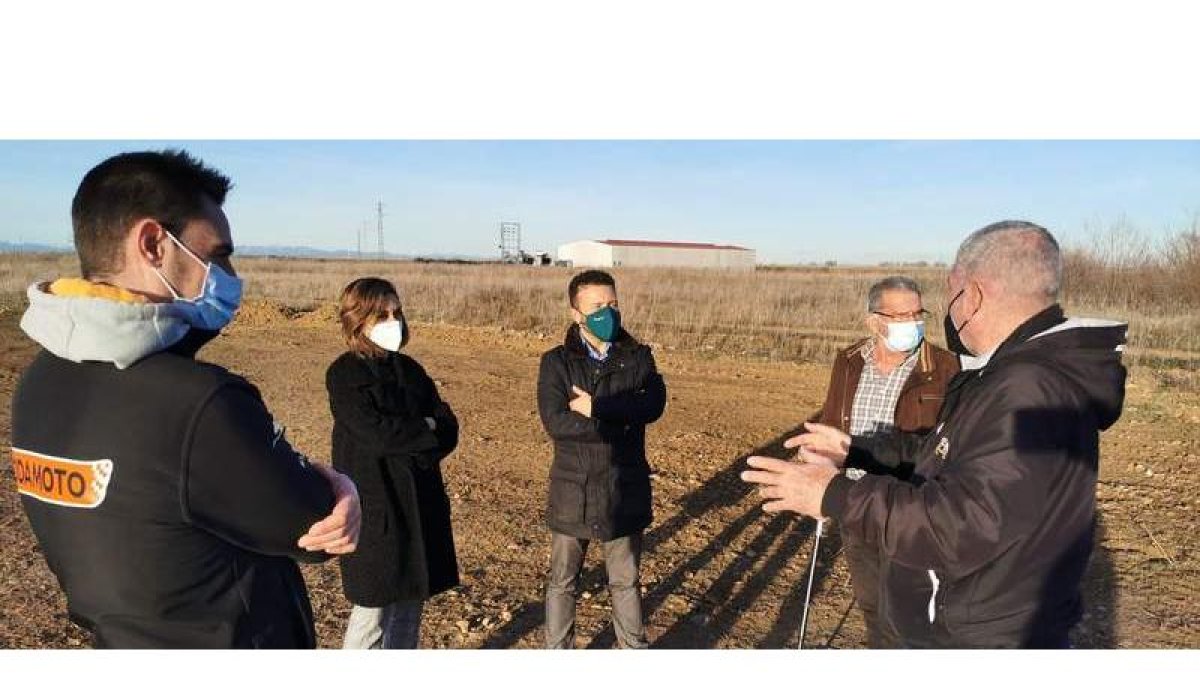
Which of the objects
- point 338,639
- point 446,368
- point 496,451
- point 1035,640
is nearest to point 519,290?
point 446,368

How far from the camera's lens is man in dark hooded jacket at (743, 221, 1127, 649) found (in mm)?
1627

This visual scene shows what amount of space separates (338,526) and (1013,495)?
1.40 metres

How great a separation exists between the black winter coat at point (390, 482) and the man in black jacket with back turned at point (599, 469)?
0.57 m

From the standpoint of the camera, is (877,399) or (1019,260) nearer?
(1019,260)

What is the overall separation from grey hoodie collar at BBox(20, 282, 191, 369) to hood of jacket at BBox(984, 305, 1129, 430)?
1.79 m

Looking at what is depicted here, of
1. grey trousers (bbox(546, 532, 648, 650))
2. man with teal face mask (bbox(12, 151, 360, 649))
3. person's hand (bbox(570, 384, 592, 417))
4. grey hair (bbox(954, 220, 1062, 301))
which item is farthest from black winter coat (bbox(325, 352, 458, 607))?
grey hair (bbox(954, 220, 1062, 301))

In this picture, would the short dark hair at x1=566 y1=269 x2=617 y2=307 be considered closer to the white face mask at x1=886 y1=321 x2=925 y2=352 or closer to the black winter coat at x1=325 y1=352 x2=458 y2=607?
the black winter coat at x1=325 y1=352 x2=458 y2=607

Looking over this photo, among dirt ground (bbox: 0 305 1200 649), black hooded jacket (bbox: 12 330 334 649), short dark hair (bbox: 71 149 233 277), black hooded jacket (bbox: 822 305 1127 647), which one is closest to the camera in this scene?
black hooded jacket (bbox: 12 330 334 649)

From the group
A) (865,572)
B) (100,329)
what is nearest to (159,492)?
(100,329)

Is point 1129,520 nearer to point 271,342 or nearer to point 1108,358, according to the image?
point 1108,358

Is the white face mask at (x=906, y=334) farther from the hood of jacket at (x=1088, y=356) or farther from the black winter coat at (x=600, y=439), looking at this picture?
the hood of jacket at (x=1088, y=356)

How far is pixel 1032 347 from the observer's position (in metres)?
1.73

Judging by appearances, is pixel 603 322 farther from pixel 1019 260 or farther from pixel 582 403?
pixel 1019 260

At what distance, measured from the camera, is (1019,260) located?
6.14 ft
